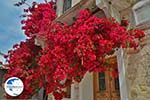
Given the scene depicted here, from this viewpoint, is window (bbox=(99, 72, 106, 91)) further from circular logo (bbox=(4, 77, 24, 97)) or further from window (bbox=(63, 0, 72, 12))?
window (bbox=(63, 0, 72, 12))

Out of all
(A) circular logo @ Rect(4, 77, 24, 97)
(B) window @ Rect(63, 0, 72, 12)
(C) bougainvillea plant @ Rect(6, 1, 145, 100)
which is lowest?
(A) circular logo @ Rect(4, 77, 24, 97)

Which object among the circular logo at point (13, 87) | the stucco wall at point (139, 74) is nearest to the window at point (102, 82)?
the stucco wall at point (139, 74)

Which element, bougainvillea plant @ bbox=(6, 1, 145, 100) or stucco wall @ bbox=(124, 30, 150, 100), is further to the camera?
stucco wall @ bbox=(124, 30, 150, 100)

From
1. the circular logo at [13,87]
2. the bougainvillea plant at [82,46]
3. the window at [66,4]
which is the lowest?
the circular logo at [13,87]

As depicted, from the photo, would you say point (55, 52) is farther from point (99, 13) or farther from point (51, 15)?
point (51, 15)

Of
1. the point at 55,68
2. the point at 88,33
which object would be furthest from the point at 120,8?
the point at 55,68

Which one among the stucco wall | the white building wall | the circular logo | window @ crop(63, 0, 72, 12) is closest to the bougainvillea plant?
the stucco wall

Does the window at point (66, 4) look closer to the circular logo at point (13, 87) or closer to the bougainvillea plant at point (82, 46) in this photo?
the bougainvillea plant at point (82, 46)

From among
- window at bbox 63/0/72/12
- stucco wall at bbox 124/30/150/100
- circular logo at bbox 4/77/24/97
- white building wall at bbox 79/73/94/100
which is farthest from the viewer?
window at bbox 63/0/72/12

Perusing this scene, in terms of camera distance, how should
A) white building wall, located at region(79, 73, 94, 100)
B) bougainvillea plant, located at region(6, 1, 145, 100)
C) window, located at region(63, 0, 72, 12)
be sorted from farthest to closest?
1. window, located at region(63, 0, 72, 12)
2. white building wall, located at region(79, 73, 94, 100)
3. bougainvillea plant, located at region(6, 1, 145, 100)

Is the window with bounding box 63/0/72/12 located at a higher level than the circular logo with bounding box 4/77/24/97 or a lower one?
higher

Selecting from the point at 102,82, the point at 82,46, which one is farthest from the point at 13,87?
the point at 82,46

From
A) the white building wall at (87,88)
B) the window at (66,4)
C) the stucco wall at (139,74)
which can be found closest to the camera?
the stucco wall at (139,74)

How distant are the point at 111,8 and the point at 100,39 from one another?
59.3 inches
